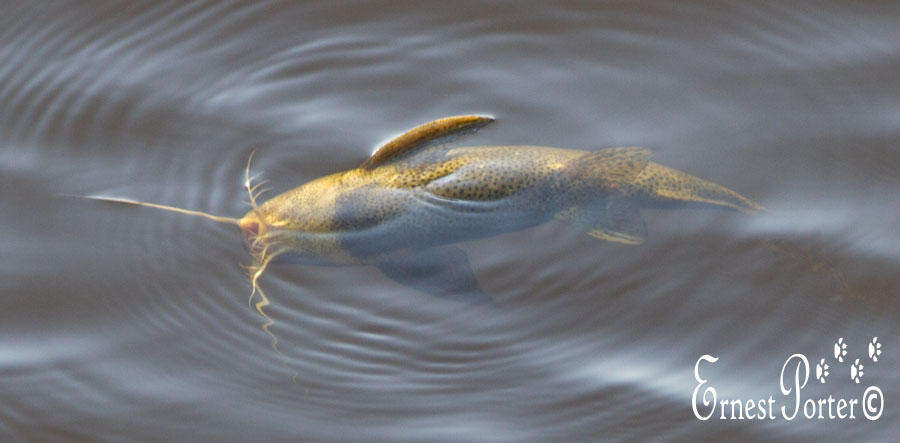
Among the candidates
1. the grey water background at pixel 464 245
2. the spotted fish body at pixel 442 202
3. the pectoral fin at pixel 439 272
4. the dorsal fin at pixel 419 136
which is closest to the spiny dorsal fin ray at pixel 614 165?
the spotted fish body at pixel 442 202

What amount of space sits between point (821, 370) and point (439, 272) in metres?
1.87

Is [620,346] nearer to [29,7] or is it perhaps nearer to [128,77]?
[128,77]

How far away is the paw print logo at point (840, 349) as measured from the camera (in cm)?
469

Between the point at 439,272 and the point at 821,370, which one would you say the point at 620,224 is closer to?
the point at 439,272

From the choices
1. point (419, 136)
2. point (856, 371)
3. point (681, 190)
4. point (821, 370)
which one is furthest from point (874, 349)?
point (419, 136)

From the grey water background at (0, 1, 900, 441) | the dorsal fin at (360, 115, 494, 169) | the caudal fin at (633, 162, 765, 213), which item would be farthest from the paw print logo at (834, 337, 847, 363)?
the dorsal fin at (360, 115, 494, 169)

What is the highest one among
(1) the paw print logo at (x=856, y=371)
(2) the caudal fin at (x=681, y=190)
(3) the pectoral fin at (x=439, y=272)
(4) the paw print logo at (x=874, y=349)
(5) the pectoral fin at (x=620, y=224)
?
(2) the caudal fin at (x=681, y=190)

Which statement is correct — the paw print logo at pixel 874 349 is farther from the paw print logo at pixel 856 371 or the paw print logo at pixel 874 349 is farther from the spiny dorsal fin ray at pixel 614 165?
the spiny dorsal fin ray at pixel 614 165

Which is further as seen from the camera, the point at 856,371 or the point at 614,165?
the point at 614,165

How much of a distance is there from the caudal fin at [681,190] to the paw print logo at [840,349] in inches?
32.3

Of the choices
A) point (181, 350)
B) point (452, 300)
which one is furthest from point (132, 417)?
point (452, 300)

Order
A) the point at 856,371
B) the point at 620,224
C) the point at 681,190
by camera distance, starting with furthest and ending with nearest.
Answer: the point at 681,190 < the point at 620,224 < the point at 856,371

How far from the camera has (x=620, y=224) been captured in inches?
188

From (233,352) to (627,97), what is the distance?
104 inches
